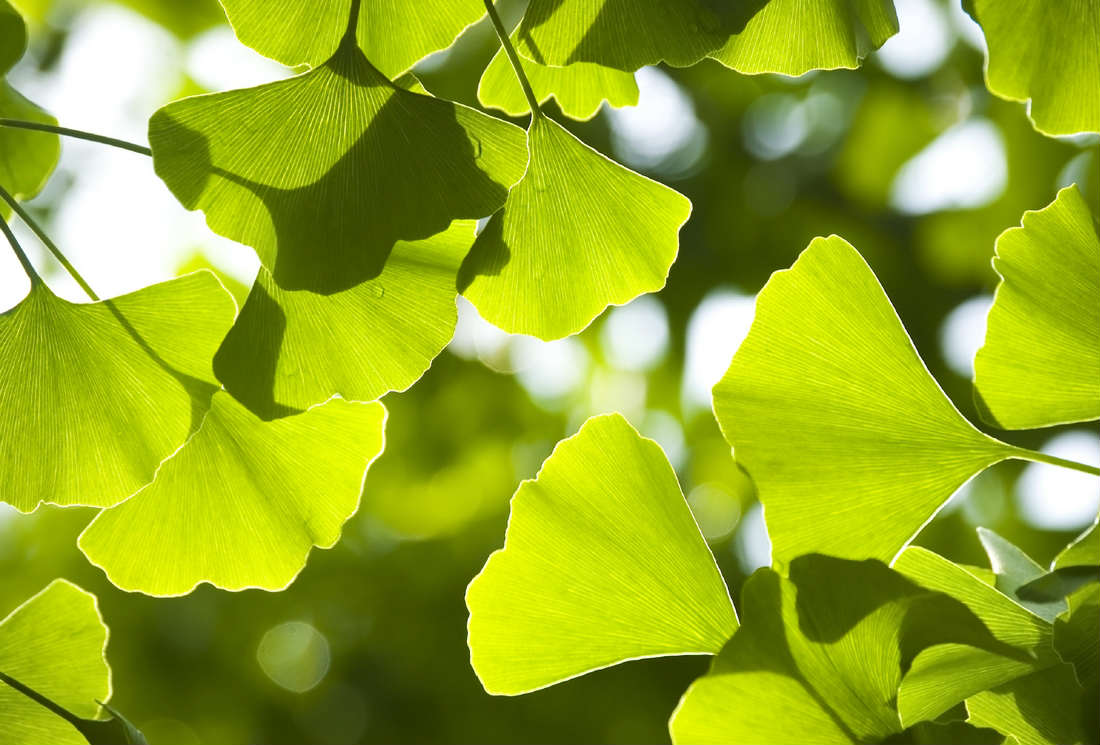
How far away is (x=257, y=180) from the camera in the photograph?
0.35 metres

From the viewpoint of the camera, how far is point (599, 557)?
40 cm

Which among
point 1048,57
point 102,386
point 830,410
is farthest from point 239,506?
point 1048,57

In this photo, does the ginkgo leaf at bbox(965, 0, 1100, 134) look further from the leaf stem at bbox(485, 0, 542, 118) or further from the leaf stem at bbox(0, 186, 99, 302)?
the leaf stem at bbox(0, 186, 99, 302)

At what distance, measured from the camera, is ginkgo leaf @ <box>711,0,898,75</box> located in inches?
15.1

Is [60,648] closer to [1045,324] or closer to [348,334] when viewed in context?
[348,334]

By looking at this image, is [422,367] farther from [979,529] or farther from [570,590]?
[979,529]

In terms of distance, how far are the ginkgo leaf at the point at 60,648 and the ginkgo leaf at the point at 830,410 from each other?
346mm

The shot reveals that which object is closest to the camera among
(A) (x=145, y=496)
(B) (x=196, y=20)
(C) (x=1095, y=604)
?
(C) (x=1095, y=604)

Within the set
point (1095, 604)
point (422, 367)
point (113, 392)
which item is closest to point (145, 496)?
point (113, 392)

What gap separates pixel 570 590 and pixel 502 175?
0.59ft

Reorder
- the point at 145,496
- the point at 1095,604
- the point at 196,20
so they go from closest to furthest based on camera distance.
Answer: the point at 1095,604 → the point at 145,496 → the point at 196,20

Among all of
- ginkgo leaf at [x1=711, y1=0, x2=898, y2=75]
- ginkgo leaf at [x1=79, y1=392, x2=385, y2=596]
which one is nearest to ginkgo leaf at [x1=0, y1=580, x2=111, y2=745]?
ginkgo leaf at [x1=79, y1=392, x2=385, y2=596]

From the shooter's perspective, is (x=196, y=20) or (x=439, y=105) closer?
(x=439, y=105)

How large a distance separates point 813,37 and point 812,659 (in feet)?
0.85
